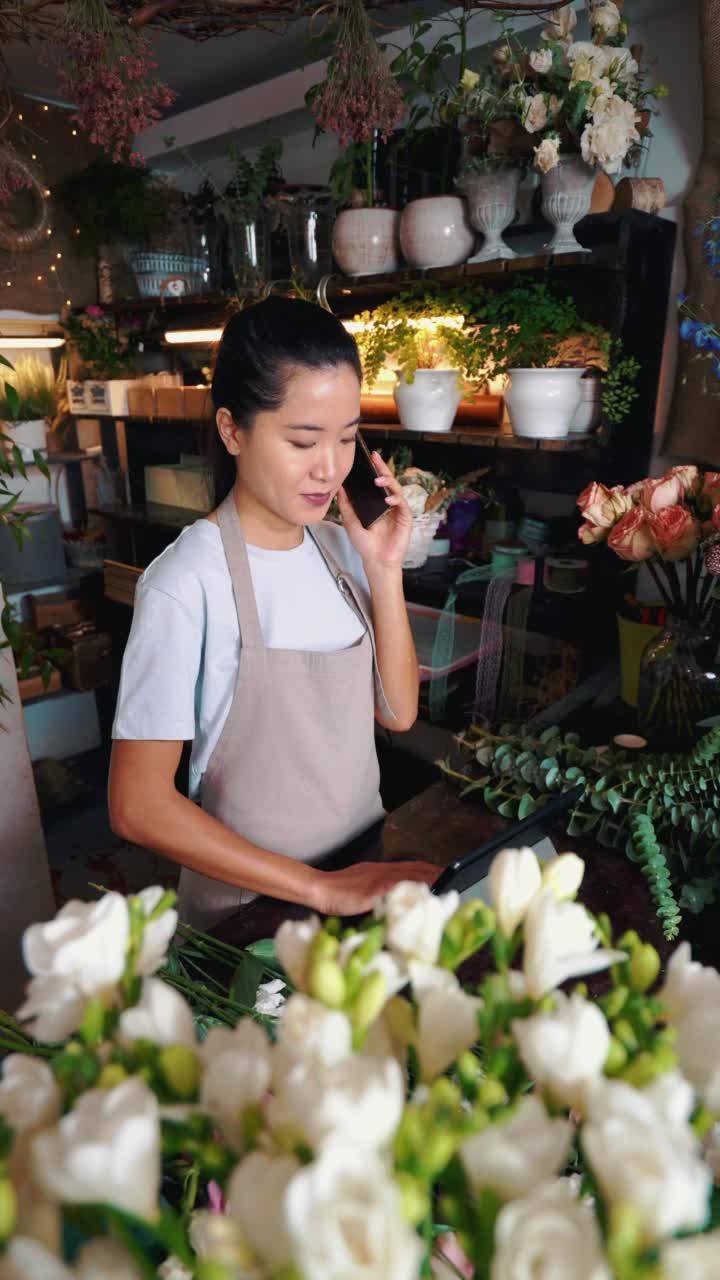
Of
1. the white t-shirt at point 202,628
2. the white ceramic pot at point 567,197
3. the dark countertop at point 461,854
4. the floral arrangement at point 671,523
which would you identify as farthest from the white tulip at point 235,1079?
the white ceramic pot at point 567,197

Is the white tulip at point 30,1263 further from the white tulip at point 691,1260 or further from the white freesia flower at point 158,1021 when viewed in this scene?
the white tulip at point 691,1260

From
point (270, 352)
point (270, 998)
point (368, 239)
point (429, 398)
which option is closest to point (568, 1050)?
point (270, 998)

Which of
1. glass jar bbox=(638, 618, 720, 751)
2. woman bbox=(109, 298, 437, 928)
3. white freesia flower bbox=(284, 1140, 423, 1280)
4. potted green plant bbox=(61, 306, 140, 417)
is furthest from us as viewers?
potted green plant bbox=(61, 306, 140, 417)

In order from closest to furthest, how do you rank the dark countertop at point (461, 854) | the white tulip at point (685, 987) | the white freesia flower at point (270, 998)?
the white tulip at point (685, 987)
the white freesia flower at point (270, 998)
the dark countertop at point (461, 854)

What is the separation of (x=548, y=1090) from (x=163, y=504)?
373 centimetres

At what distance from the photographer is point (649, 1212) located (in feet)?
0.79

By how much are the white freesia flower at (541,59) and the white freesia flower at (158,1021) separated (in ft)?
6.72

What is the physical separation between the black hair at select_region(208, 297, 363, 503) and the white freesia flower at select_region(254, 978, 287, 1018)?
77 centimetres

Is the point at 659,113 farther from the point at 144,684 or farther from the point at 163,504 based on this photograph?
the point at 163,504

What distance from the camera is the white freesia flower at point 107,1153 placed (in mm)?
235

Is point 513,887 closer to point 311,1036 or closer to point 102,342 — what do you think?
point 311,1036

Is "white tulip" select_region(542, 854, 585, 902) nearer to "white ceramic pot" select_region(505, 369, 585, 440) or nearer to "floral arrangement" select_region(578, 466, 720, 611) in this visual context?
"floral arrangement" select_region(578, 466, 720, 611)

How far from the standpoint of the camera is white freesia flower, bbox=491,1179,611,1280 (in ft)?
0.78

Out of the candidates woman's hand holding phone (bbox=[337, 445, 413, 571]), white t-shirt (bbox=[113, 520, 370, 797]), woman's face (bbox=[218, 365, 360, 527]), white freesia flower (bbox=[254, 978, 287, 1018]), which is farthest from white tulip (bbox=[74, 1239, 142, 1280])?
woman's hand holding phone (bbox=[337, 445, 413, 571])
